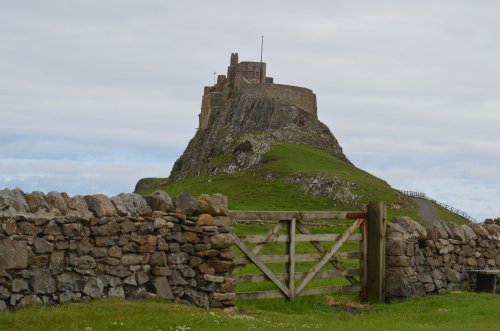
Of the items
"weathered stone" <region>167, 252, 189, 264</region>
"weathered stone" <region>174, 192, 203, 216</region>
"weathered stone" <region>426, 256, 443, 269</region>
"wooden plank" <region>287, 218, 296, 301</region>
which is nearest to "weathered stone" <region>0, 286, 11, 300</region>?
"weathered stone" <region>167, 252, 189, 264</region>

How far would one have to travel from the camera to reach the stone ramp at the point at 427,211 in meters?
57.7

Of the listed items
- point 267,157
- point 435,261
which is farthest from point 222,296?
point 267,157

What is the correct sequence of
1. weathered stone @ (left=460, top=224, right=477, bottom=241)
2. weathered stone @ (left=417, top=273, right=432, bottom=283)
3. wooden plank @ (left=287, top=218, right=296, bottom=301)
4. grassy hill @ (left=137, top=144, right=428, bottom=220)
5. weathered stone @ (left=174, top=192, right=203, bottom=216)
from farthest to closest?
grassy hill @ (left=137, top=144, right=428, bottom=220), weathered stone @ (left=460, top=224, right=477, bottom=241), weathered stone @ (left=417, top=273, right=432, bottom=283), wooden plank @ (left=287, top=218, right=296, bottom=301), weathered stone @ (left=174, top=192, right=203, bottom=216)

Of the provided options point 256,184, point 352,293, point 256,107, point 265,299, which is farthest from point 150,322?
point 256,107

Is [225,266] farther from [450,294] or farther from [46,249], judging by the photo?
[450,294]

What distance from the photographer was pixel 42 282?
38.3 feet

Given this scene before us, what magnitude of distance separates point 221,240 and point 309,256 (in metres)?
2.85

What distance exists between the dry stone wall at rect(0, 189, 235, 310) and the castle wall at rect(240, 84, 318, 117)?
279 ft

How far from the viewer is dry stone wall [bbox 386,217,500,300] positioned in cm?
1720

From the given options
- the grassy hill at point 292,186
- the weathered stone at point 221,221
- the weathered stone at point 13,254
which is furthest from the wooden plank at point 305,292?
the grassy hill at point 292,186

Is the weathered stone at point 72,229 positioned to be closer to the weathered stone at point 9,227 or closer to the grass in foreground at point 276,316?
the weathered stone at point 9,227

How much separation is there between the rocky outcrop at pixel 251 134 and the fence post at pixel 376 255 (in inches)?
2464

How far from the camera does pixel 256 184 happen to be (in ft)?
228

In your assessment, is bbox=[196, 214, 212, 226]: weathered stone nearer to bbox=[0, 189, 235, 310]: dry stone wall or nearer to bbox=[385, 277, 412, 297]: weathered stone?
bbox=[0, 189, 235, 310]: dry stone wall
